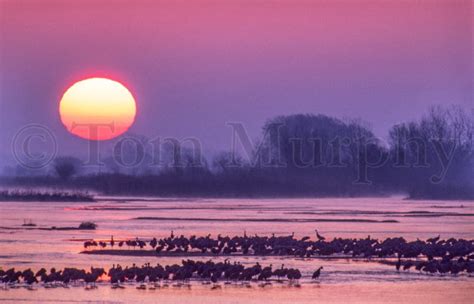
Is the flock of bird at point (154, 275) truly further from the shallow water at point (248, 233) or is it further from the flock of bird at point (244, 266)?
the shallow water at point (248, 233)

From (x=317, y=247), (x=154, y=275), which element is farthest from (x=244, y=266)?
(x=317, y=247)

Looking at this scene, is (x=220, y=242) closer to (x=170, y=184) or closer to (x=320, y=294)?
(x=320, y=294)

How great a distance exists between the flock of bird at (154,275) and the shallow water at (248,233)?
39 cm

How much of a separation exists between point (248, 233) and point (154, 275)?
12664 mm

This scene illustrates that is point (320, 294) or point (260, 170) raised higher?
point (260, 170)

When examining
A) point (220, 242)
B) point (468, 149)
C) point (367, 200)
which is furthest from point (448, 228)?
point (367, 200)

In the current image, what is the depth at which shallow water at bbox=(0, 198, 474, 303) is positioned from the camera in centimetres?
1772

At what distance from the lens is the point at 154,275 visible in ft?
62.0

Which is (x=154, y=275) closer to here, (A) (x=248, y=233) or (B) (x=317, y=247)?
(B) (x=317, y=247)

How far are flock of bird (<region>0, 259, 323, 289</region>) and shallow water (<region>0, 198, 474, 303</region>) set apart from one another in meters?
0.39

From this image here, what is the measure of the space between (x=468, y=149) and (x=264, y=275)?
33028mm

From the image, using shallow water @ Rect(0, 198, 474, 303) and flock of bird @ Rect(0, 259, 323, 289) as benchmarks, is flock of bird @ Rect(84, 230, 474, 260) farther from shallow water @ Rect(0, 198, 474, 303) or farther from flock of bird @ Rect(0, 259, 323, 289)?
flock of bird @ Rect(0, 259, 323, 289)

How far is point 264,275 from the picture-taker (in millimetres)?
19016

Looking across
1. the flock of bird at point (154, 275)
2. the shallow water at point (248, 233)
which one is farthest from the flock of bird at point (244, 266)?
the shallow water at point (248, 233)
